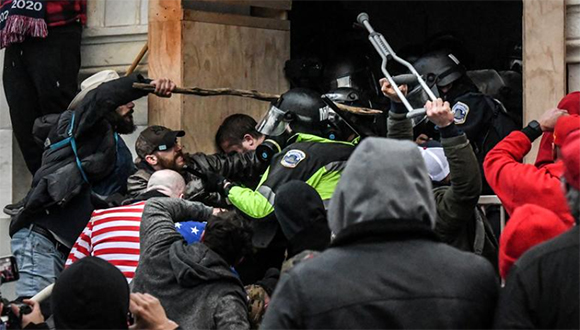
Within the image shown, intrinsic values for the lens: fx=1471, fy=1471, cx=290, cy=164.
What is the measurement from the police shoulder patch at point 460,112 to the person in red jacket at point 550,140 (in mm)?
1164

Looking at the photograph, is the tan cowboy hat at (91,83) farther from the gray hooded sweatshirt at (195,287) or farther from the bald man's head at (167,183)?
the gray hooded sweatshirt at (195,287)

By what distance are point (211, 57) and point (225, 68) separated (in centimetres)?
13

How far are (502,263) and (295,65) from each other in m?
5.20

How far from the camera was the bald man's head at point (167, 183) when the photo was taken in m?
7.71

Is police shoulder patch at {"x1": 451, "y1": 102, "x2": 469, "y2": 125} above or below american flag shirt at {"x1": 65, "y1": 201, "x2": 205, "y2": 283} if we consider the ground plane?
above

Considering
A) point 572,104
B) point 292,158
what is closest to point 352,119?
point 292,158

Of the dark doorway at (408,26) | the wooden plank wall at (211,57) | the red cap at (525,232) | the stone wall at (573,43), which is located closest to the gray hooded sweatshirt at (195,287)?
the red cap at (525,232)

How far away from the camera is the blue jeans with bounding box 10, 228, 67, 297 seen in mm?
8438

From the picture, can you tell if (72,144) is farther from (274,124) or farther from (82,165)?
(274,124)

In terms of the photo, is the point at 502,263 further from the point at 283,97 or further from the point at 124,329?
the point at 283,97

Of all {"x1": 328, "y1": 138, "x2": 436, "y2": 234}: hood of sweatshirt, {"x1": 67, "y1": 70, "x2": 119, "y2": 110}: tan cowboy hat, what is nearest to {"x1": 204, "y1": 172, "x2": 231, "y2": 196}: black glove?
{"x1": 67, "y1": 70, "x2": 119, "y2": 110}: tan cowboy hat

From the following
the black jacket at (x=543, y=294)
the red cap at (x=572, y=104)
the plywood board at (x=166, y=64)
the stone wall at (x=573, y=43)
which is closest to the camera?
the black jacket at (x=543, y=294)

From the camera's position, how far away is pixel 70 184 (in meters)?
8.46

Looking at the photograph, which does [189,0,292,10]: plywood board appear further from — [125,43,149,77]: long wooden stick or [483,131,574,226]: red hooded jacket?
[483,131,574,226]: red hooded jacket
